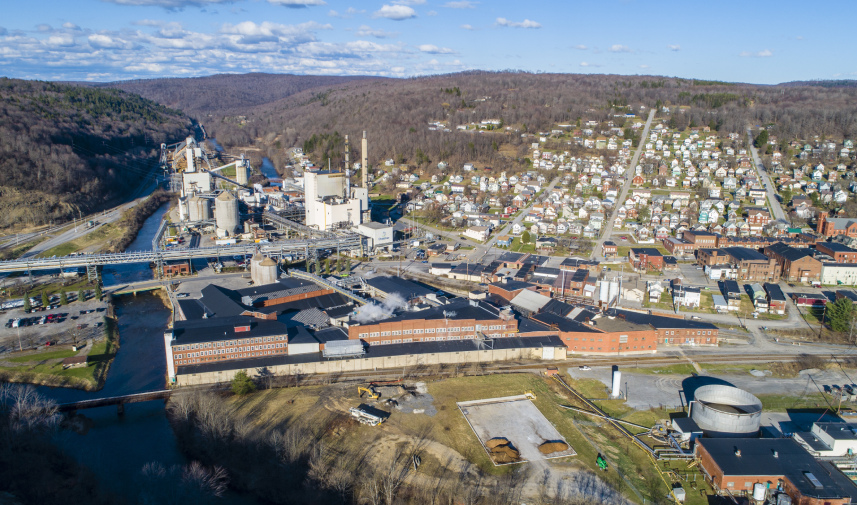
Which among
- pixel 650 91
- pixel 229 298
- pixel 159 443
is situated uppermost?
pixel 650 91

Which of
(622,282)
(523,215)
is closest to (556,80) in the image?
(523,215)

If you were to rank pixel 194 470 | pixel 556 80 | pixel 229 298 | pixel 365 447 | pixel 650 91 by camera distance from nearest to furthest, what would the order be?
pixel 194 470
pixel 365 447
pixel 229 298
pixel 650 91
pixel 556 80

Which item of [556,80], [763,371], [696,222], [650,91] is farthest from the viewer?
[556,80]

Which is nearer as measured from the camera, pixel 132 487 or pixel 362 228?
pixel 132 487

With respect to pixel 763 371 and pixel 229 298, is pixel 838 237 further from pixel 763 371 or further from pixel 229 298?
pixel 229 298

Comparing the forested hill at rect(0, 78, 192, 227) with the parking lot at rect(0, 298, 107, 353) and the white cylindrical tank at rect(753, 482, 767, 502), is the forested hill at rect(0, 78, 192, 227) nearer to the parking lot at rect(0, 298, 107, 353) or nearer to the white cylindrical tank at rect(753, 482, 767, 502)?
the parking lot at rect(0, 298, 107, 353)

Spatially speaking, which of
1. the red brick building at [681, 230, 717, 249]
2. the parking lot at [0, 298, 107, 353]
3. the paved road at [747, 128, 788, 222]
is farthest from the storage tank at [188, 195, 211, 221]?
the paved road at [747, 128, 788, 222]

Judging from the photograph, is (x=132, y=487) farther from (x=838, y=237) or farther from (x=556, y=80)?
(x=556, y=80)

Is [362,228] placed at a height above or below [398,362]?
above
